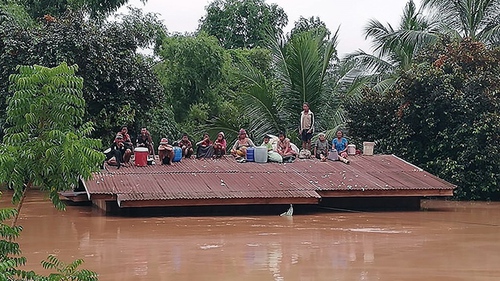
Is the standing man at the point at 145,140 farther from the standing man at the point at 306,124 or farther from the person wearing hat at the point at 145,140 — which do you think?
the standing man at the point at 306,124

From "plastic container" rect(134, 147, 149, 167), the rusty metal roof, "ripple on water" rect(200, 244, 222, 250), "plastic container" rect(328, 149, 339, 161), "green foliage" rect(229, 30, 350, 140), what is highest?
"green foliage" rect(229, 30, 350, 140)

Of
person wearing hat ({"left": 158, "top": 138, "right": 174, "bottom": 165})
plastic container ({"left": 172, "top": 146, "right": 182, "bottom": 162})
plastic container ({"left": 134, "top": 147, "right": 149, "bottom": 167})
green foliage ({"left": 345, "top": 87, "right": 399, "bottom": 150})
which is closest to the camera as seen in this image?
plastic container ({"left": 134, "top": 147, "right": 149, "bottom": 167})

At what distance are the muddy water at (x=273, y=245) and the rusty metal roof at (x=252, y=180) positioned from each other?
502 mm

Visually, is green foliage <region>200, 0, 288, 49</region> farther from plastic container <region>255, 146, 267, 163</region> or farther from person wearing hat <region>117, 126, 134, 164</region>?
person wearing hat <region>117, 126, 134, 164</region>

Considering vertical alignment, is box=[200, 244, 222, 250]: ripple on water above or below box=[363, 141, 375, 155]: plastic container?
below

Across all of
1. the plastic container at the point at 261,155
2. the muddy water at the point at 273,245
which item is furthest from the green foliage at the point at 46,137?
the plastic container at the point at 261,155

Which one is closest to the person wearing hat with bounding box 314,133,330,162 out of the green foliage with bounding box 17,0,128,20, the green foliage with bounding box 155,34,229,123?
the green foliage with bounding box 155,34,229,123

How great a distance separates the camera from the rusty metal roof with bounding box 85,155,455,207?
13758 millimetres

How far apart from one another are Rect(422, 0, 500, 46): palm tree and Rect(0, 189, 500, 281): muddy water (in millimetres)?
7675

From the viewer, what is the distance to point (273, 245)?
10758mm

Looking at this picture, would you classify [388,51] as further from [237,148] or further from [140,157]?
[140,157]

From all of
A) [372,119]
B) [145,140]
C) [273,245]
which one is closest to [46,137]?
[273,245]

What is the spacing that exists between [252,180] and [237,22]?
75.9ft

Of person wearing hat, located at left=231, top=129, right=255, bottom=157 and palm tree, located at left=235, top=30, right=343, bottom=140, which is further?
palm tree, located at left=235, top=30, right=343, bottom=140
